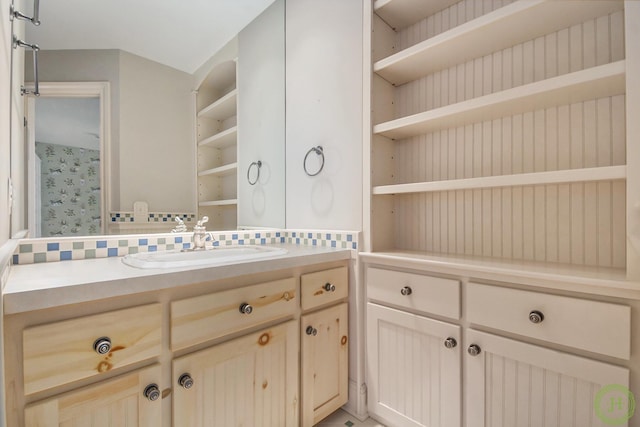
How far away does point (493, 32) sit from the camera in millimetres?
1244

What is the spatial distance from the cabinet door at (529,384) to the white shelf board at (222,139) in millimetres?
1538

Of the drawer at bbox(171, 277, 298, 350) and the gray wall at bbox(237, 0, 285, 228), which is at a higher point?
the gray wall at bbox(237, 0, 285, 228)

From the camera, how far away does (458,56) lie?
1.43 metres

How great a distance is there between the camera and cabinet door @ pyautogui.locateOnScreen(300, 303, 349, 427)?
1364 mm

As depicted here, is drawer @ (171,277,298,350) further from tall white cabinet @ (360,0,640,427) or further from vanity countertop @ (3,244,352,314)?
tall white cabinet @ (360,0,640,427)

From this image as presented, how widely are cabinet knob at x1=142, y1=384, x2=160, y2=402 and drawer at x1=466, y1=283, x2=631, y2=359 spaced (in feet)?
3.58

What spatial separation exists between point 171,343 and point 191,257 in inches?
20.2

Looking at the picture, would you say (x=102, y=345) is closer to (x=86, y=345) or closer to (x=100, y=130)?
(x=86, y=345)

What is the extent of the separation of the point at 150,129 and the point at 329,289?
1141mm

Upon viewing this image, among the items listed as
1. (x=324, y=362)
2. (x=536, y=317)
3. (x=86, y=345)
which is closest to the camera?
(x=86, y=345)

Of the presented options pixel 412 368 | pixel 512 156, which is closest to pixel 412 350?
pixel 412 368

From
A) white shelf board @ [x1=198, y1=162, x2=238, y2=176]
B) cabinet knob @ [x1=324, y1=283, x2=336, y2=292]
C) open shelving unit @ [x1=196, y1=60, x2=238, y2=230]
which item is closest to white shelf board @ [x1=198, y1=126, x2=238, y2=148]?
open shelving unit @ [x1=196, y1=60, x2=238, y2=230]

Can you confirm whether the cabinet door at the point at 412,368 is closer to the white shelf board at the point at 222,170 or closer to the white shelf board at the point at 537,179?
the white shelf board at the point at 537,179

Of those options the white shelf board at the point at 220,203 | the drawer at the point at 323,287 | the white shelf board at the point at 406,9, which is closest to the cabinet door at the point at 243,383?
the drawer at the point at 323,287
